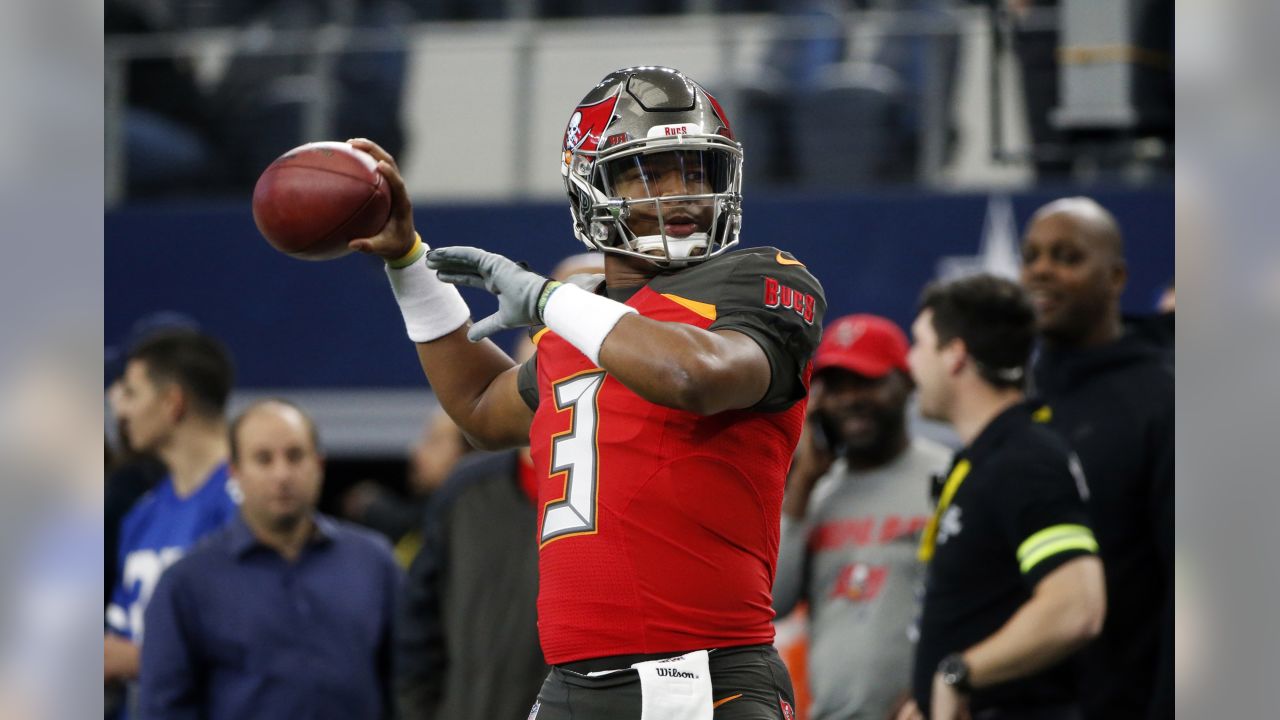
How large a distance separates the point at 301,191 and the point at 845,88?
217 inches

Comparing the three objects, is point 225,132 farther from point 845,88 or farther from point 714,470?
point 714,470

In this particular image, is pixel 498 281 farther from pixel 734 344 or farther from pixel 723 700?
pixel 723 700

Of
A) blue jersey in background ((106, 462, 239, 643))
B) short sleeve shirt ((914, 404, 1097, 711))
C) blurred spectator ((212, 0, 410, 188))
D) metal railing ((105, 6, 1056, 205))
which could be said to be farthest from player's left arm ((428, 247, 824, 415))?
blurred spectator ((212, 0, 410, 188))

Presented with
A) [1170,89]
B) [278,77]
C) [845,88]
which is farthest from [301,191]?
[278,77]

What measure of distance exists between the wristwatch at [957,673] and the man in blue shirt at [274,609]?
Result: 1739 millimetres

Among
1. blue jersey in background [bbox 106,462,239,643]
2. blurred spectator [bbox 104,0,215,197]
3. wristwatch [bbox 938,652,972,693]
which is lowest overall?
wristwatch [bbox 938,652,972,693]

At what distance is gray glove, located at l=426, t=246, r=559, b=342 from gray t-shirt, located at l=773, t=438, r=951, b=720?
2.03 meters

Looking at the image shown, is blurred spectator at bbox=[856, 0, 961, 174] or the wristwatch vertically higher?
blurred spectator at bbox=[856, 0, 961, 174]

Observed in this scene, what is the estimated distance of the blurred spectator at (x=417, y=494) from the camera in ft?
21.6

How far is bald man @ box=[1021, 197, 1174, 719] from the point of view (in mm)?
4551

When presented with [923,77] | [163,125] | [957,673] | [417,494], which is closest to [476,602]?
[957,673]

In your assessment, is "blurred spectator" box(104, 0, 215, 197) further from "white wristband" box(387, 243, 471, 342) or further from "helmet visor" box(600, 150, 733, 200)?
"helmet visor" box(600, 150, 733, 200)
